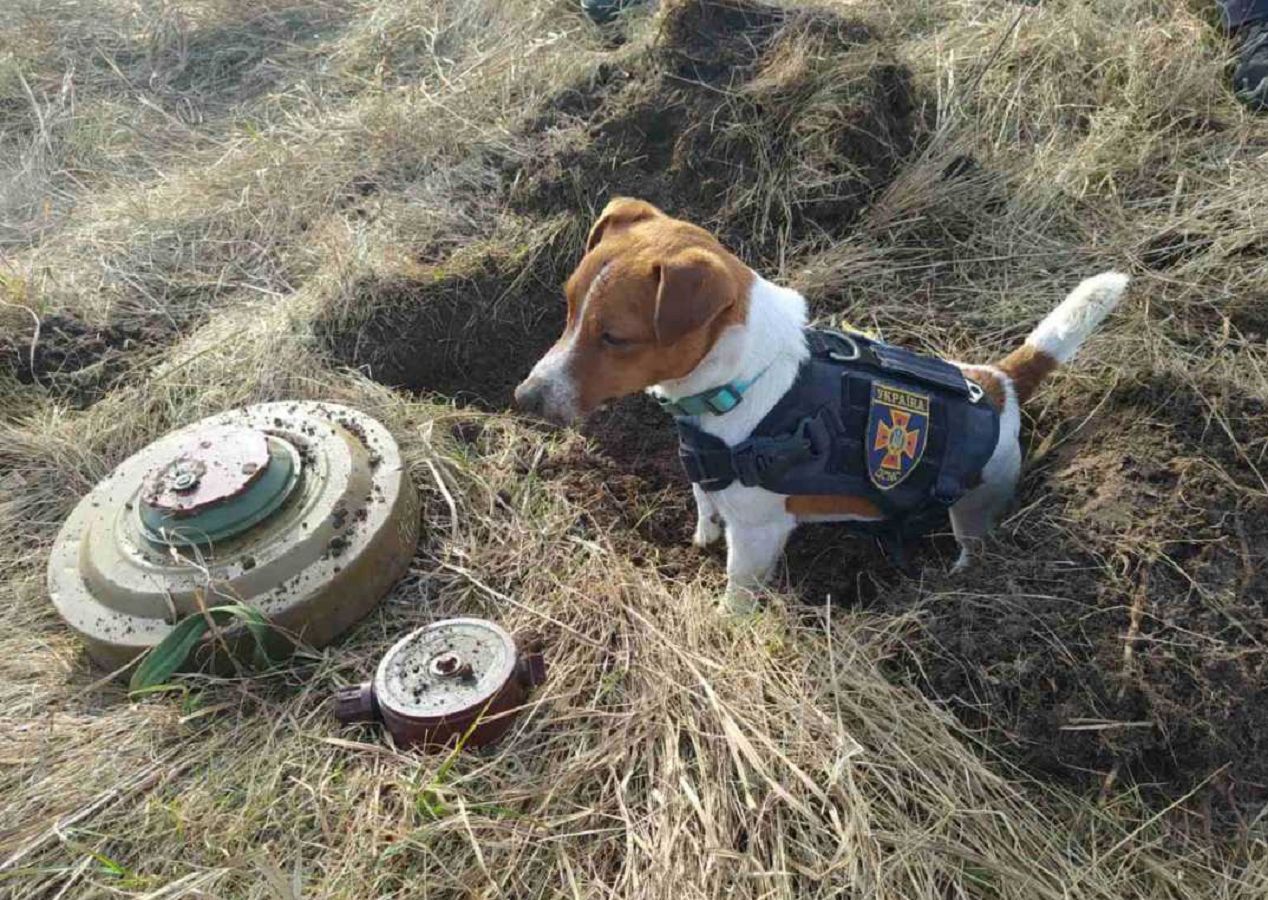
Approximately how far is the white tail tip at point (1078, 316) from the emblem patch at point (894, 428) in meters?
0.57

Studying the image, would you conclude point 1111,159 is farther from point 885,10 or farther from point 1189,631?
point 1189,631

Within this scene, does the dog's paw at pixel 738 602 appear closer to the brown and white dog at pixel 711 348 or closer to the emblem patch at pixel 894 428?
the brown and white dog at pixel 711 348

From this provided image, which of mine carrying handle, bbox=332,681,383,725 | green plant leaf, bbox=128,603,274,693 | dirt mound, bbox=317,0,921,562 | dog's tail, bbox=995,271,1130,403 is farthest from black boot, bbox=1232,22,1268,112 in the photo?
green plant leaf, bbox=128,603,274,693

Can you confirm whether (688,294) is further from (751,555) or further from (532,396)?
(751,555)

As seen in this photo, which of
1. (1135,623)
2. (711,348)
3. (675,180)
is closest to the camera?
Result: (1135,623)

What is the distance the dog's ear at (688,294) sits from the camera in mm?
2318

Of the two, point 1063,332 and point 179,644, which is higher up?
point 1063,332

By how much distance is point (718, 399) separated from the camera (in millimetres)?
2588

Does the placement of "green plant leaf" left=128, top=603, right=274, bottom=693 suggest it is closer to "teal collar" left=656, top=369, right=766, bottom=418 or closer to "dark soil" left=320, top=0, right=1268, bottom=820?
"dark soil" left=320, top=0, right=1268, bottom=820

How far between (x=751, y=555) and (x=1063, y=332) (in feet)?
4.32

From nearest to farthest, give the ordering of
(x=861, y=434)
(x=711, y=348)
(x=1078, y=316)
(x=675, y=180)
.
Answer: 1. (x=711, y=348)
2. (x=861, y=434)
3. (x=1078, y=316)
4. (x=675, y=180)

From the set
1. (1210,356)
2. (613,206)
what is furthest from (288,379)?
(1210,356)

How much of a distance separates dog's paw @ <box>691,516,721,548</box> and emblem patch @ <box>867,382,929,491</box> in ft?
2.36

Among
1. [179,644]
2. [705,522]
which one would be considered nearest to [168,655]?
[179,644]
